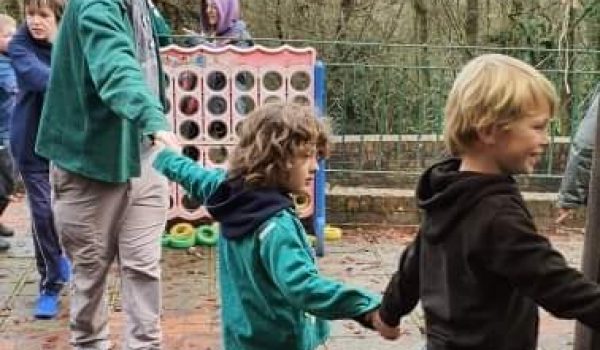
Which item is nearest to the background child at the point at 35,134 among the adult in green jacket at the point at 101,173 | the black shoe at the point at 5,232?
the adult in green jacket at the point at 101,173

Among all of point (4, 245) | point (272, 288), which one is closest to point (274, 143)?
point (272, 288)

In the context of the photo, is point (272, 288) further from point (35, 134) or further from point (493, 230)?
point (35, 134)

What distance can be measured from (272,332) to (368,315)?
336mm

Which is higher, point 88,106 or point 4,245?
point 88,106

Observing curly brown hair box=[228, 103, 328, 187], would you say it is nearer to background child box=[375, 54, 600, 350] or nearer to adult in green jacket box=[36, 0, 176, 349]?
background child box=[375, 54, 600, 350]

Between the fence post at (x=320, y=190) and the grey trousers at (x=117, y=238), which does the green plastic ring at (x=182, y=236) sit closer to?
the fence post at (x=320, y=190)

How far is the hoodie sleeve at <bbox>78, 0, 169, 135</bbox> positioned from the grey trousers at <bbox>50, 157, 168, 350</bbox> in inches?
21.5

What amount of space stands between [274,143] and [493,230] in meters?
0.76

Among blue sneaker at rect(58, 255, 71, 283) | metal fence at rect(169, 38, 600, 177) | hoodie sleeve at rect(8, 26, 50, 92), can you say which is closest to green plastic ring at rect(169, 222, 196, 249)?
blue sneaker at rect(58, 255, 71, 283)

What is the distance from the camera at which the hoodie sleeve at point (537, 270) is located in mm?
2242

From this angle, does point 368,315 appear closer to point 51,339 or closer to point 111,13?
point 111,13

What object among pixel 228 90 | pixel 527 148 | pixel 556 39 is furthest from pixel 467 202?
pixel 556 39

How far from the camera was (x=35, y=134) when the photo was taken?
17.7 ft

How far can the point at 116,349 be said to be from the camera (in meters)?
5.02
